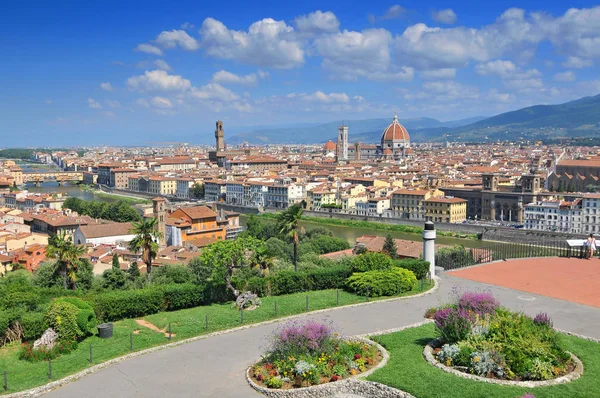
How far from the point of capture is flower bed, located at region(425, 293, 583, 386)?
778cm

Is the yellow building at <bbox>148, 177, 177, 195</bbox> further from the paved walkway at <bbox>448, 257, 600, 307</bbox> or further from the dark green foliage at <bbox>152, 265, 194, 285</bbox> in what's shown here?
the paved walkway at <bbox>448, 257, 600, 307</bbox>

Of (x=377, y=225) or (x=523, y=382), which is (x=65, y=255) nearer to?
(x=523, y=382)

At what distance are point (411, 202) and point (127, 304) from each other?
44.9 metres

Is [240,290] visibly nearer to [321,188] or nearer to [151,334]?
[151,334]

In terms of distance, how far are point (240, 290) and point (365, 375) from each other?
18.1 feet

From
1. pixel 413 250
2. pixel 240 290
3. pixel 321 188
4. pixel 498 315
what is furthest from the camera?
pixel 321 188

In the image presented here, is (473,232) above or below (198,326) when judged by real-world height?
below

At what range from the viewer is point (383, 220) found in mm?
52250

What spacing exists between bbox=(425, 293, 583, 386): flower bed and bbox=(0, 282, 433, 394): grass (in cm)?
394

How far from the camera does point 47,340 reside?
9852mm

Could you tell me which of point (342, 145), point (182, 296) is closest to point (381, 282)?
point (182, 296)

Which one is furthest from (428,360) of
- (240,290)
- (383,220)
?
(383,220)

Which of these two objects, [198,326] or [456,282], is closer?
[198,326]

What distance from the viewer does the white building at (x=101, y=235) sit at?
109 ft
